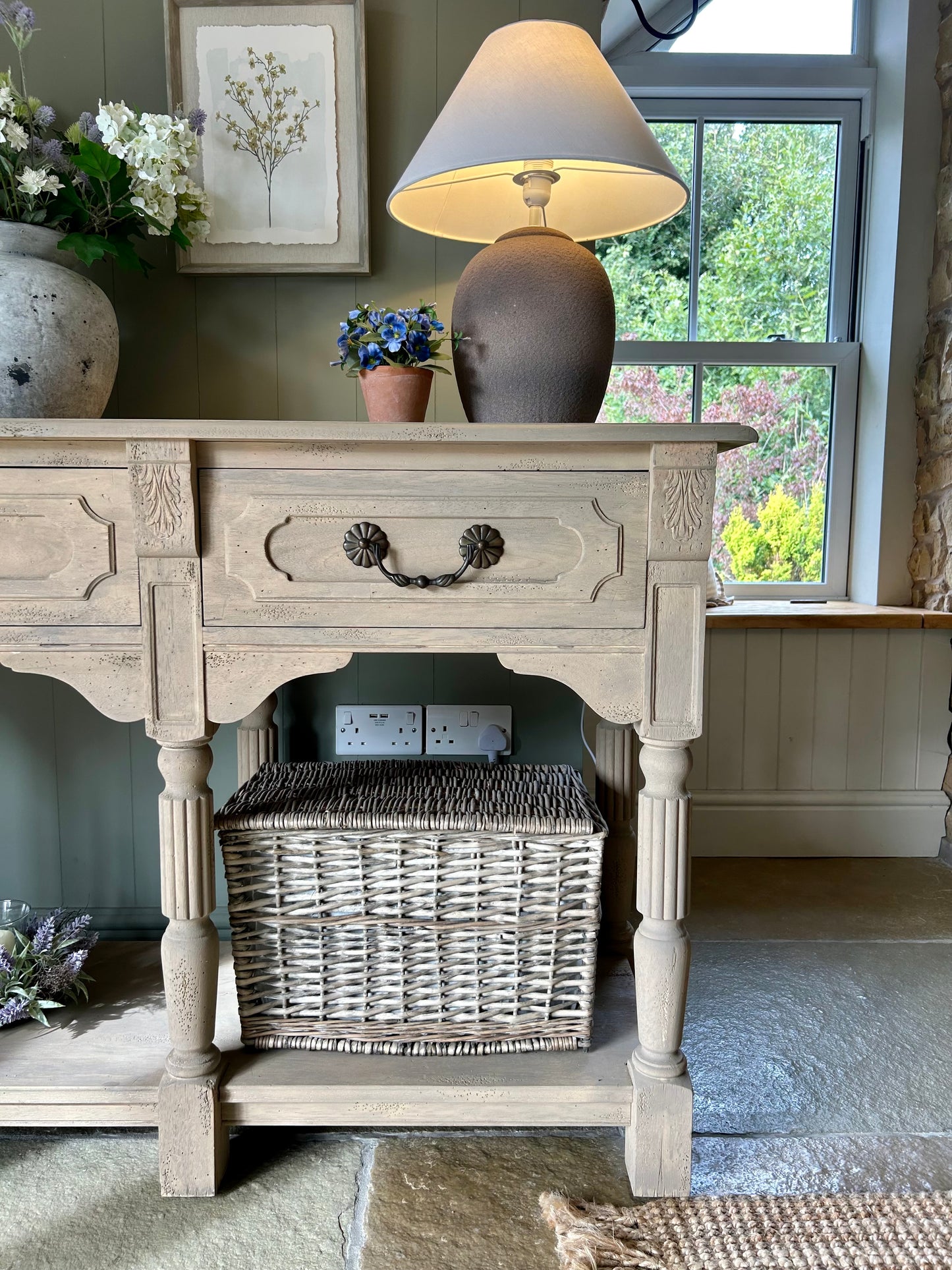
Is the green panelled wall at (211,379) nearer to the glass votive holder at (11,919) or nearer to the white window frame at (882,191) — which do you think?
the glass votive holder at (11,919)

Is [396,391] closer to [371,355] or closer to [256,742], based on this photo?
[371,355]

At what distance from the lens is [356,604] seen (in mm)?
970

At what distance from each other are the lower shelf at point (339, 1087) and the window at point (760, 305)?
1704 millimetres

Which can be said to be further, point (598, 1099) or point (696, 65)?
point (696, 65)

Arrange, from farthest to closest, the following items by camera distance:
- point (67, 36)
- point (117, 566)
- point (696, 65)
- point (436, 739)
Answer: point (696, 65) → point (436, 739) → point (67, 36) → point (117, 566)

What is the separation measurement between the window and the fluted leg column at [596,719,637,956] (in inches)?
48.6

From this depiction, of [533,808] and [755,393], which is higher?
[755,393]

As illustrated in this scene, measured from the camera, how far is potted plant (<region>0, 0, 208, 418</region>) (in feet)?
3.59

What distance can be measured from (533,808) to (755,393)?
69.7 inches

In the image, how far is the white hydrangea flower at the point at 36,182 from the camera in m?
1.10

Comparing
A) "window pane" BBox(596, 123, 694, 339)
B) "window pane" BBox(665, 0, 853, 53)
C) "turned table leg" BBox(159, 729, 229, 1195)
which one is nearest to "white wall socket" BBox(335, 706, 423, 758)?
"turned table leg" BBox(159, 729, 229, 1195)

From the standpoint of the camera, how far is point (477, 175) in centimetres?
124

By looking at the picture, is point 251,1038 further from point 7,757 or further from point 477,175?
point 477,175

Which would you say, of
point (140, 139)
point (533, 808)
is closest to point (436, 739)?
point (533, 808)
